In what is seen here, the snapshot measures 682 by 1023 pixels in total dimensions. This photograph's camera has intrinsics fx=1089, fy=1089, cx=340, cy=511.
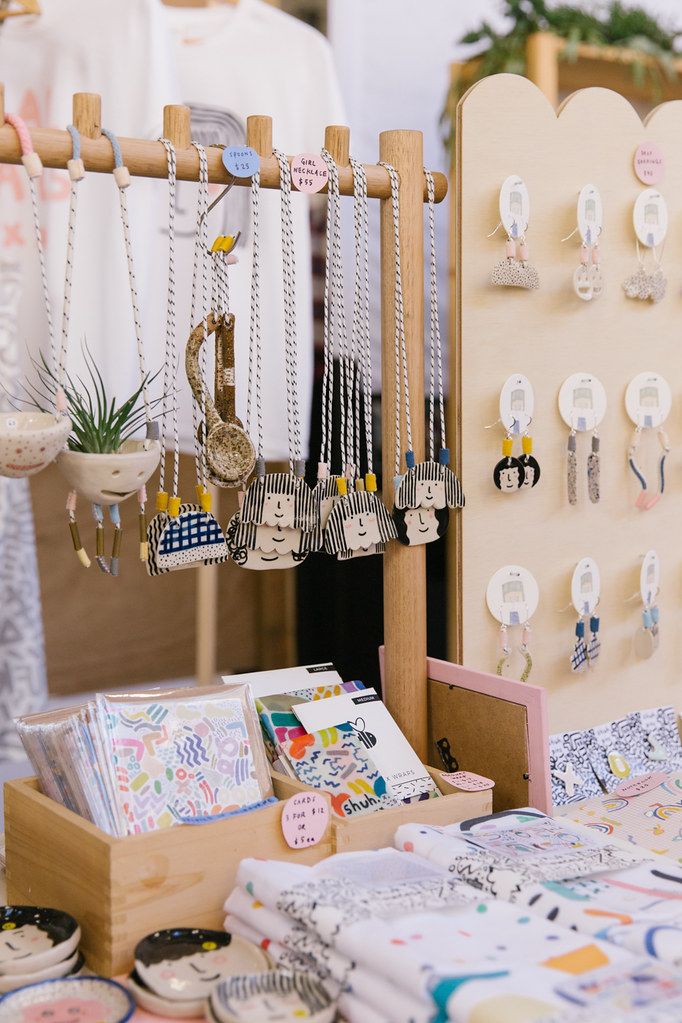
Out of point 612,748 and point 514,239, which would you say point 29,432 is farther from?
point 612,748

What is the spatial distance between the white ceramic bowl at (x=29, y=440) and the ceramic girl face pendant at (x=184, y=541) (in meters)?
0.15

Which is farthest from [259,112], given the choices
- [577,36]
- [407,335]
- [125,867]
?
[125,867]

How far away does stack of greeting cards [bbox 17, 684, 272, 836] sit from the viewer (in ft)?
3.50

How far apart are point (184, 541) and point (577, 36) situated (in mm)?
1675

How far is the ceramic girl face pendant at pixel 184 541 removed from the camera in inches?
47.3

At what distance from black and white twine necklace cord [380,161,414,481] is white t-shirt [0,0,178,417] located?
2.62ft

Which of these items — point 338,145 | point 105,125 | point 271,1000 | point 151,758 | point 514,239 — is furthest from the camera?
point 105,125

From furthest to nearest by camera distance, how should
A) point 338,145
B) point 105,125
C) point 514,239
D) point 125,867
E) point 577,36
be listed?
point 577,36 < point 105,125 < point 514,239 < point 338,145 < point 125,867

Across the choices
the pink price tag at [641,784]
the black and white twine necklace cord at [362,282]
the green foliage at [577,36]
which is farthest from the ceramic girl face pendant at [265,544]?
the green foliage at [577,36]

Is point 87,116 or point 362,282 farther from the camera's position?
point 362,282

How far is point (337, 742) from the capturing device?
127 centimetres

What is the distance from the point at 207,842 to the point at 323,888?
14cm

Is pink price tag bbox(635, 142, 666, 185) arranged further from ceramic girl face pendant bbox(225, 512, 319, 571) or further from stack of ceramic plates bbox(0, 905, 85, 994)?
stack of ceramic plates bbox(0, 905, 85, 994)

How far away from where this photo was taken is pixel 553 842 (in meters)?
1.14
